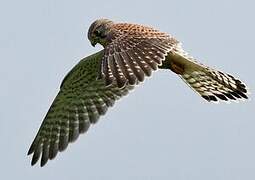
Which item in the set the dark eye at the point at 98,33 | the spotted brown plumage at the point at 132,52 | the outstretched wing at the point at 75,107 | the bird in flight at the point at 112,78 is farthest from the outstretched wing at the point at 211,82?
the dark eye at the point at 98,33

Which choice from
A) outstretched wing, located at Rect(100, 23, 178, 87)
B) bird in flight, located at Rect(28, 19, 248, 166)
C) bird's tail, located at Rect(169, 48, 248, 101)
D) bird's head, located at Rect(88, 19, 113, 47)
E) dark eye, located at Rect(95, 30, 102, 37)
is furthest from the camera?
dark eye, located at Rect(95, 30, 102, 37)

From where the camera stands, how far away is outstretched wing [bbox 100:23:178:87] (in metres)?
12.7

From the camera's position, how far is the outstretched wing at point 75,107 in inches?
618

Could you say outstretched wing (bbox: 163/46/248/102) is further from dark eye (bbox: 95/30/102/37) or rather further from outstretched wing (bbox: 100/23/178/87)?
dark eye (bbox: 95/30/102/37)

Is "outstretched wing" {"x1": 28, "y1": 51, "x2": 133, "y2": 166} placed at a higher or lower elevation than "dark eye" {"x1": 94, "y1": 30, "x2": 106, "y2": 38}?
lower

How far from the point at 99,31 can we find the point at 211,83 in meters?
1.89

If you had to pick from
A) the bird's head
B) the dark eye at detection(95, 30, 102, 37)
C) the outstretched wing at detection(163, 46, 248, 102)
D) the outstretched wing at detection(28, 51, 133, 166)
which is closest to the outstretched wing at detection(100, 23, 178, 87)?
the outstretched wing at detection(163, 46, 248, 102)

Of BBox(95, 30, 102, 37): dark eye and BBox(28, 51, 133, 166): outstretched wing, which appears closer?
BBox(28, 51, 133, 166): outstretched wing

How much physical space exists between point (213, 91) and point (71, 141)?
2226mm

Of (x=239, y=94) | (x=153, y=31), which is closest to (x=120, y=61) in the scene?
(x=153, y=31)

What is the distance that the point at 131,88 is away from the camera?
624 inches

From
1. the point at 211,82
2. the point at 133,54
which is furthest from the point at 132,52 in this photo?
the point at 211,82

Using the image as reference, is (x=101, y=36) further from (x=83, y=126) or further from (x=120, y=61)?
(x=120, y=61)

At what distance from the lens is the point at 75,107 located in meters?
16.2
